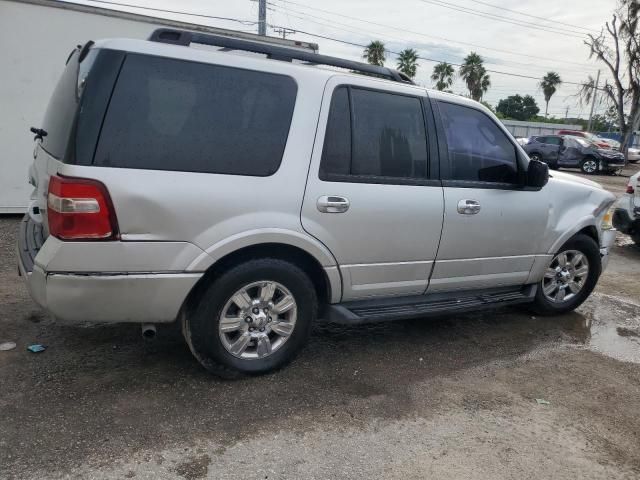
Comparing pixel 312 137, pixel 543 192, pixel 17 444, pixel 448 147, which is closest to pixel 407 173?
pixel 448 147

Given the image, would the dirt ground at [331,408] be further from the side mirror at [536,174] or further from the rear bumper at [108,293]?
the side mirror at [536,174]

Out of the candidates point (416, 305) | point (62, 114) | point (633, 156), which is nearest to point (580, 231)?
point (416, 305)

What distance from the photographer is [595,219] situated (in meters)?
4.91

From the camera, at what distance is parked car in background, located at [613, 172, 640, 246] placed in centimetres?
763

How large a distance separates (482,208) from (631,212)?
4804 millimetres

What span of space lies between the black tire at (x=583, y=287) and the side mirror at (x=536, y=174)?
32.0 inches

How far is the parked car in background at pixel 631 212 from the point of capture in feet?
25.0

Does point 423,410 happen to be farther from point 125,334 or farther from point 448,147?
point 125,334

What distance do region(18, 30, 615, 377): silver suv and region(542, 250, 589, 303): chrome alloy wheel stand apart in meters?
0.62

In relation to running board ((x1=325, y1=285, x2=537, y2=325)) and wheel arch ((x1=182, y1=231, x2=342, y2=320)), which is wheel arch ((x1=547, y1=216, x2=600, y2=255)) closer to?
running board ((x1=325, y1=285, x2=537, y2=325))

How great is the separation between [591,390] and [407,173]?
1920 millimetres

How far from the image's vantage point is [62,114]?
312 centimetres

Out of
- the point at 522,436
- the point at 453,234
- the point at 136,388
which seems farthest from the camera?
the point at 453,234

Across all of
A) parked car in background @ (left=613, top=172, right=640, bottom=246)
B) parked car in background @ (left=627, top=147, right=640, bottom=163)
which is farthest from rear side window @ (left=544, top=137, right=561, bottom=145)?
parked car in background @ (left=613, top=172, right=640, bottom=246)
